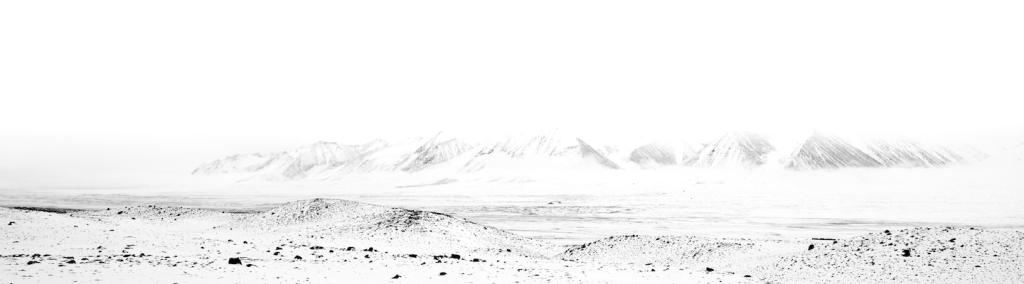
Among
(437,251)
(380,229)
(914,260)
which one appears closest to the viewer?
(914,260)

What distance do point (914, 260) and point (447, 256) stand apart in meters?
19.4

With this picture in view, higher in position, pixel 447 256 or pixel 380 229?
pixel 380 229

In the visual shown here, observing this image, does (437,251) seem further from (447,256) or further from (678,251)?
(678,251)

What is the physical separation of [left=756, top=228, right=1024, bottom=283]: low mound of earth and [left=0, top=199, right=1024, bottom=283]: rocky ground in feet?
0.14

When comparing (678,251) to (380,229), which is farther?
(380,229)

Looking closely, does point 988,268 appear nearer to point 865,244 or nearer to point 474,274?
point 865,244

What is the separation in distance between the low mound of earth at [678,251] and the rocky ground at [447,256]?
0.07 meters

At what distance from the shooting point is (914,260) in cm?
2622

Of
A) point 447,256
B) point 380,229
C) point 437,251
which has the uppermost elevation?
point 380,229

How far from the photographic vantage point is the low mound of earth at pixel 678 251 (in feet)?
105

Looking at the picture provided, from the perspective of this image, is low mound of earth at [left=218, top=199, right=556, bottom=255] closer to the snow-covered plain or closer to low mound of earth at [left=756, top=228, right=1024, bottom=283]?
the snow-covered plain

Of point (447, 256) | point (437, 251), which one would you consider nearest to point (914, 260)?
point (447, 256)

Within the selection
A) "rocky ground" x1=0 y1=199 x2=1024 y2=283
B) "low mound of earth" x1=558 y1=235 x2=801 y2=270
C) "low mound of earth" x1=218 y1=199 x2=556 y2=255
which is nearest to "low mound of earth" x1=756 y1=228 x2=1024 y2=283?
"rocky ground" x1=0 y1=199 x2=1024 y2=283

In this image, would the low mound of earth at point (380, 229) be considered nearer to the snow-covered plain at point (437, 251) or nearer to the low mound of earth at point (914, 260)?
the snow-covered plain at point (437, 251)
